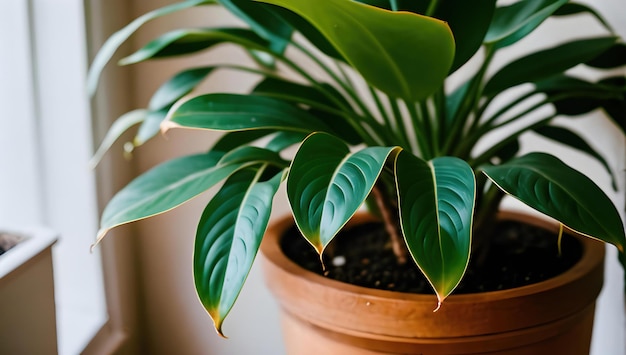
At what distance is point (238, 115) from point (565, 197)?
0.38 metres

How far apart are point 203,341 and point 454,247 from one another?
0.89 m

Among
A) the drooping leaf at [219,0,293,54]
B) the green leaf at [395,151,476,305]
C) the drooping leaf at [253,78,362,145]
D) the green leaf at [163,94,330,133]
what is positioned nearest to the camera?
the green leaf at [395,151,476,305]

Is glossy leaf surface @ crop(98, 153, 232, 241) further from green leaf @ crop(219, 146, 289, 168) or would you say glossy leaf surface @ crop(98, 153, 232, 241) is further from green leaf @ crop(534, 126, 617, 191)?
green leaf @ crop(534, 126, 617, 191)

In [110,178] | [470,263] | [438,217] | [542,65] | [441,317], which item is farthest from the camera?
[110,178]

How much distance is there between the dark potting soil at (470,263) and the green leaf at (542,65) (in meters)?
0.26

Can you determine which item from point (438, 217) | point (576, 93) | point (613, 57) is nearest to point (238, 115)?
point (438, 217)

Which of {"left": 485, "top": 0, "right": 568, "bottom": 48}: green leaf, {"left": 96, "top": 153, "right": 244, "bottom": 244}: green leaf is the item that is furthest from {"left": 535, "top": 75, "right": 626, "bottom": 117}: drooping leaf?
{"left": 96, "top": 153, "right": 244, "bottom": 244}: green leaf

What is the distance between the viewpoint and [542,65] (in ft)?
2.82

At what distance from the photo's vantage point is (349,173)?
0.65 meters

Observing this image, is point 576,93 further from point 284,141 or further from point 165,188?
point 165,188

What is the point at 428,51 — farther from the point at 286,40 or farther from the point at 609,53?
the point at 609,53

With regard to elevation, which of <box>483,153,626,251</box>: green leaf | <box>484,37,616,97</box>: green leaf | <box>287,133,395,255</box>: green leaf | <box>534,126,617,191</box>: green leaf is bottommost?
<box>534,126,617,191</box>: green leaf

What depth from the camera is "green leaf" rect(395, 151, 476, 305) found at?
1.96 feet

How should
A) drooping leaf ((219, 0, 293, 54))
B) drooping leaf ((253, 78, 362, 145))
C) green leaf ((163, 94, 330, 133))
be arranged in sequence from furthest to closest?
drooping leaf ((253, 78, 362, 145)) < drooping leaf ((219, 0, 293, 54)) < green leaf ((163, 94, 330, 133))
